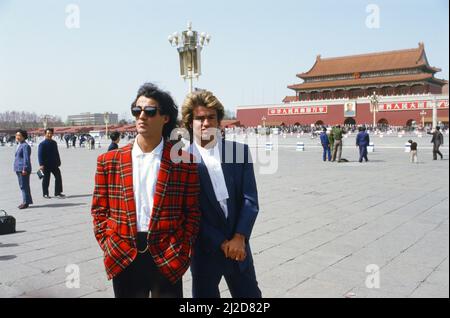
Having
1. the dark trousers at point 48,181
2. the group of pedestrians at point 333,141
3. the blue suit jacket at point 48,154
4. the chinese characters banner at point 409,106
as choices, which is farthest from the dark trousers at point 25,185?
the chinese characters banner at point 409,106

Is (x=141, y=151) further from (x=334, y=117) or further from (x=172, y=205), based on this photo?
(x=334, y=117)

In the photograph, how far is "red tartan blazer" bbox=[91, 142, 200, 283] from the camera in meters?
1.68

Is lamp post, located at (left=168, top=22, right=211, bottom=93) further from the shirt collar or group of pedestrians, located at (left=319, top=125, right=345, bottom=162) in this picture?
the shirt collar

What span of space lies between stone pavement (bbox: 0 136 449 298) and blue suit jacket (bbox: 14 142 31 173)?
639mm

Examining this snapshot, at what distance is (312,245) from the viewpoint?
152 inches

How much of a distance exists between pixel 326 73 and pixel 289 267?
46.1 m

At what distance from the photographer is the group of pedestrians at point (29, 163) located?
6098 millimetres

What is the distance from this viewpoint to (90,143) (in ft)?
92.1

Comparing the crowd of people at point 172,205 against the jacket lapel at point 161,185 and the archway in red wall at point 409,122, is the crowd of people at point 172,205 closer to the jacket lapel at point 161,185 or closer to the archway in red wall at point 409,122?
the jacket lapel at point 161,185

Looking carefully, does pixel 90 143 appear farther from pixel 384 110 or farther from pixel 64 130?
pixel 64 130

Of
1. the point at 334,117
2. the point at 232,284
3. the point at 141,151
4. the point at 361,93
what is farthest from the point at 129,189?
the point at 361,93

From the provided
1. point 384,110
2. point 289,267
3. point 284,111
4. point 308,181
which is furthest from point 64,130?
point 289,267

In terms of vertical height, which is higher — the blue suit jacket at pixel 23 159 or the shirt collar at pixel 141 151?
the shirt collar at pixel 141 151

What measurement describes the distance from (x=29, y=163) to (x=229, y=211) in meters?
5.31
